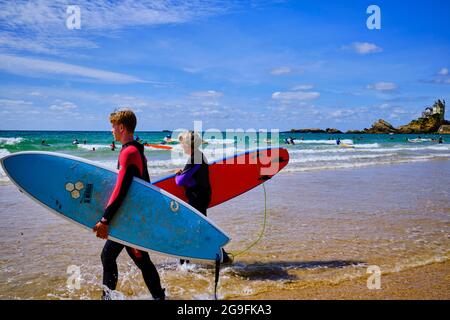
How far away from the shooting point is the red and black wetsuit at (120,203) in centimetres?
311

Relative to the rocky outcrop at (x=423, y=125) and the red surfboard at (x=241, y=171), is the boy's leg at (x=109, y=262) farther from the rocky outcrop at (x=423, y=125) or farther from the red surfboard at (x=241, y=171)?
the rocky outcrop at (x=423, y=125)

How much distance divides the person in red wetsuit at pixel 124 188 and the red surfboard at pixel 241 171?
2103 millimetres

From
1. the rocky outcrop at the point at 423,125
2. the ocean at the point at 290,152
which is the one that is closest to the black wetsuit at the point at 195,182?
the ocean at the point at 290,152

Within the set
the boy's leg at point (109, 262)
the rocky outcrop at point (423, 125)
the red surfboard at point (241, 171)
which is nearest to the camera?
the boy's leg at point (109, 262)

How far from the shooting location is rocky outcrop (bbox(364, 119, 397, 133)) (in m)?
111

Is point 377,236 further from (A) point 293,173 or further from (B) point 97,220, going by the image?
(A) point 293,173

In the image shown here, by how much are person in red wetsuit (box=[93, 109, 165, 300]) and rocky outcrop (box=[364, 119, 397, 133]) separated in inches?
4580

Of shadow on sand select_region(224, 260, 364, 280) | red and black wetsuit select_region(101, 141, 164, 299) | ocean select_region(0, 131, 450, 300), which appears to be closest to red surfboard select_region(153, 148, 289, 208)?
ocean select_region(0, 131, 450, 300)

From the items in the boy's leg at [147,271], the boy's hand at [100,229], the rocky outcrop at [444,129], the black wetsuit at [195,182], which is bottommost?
the boy's leg at [147,271]

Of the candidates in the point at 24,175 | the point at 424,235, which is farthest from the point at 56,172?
the point at 424,235

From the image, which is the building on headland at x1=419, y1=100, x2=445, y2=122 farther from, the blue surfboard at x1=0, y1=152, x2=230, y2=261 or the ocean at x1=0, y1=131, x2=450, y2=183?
the blue surfboard at x1=0, y1=152, x2=230, y2=261
